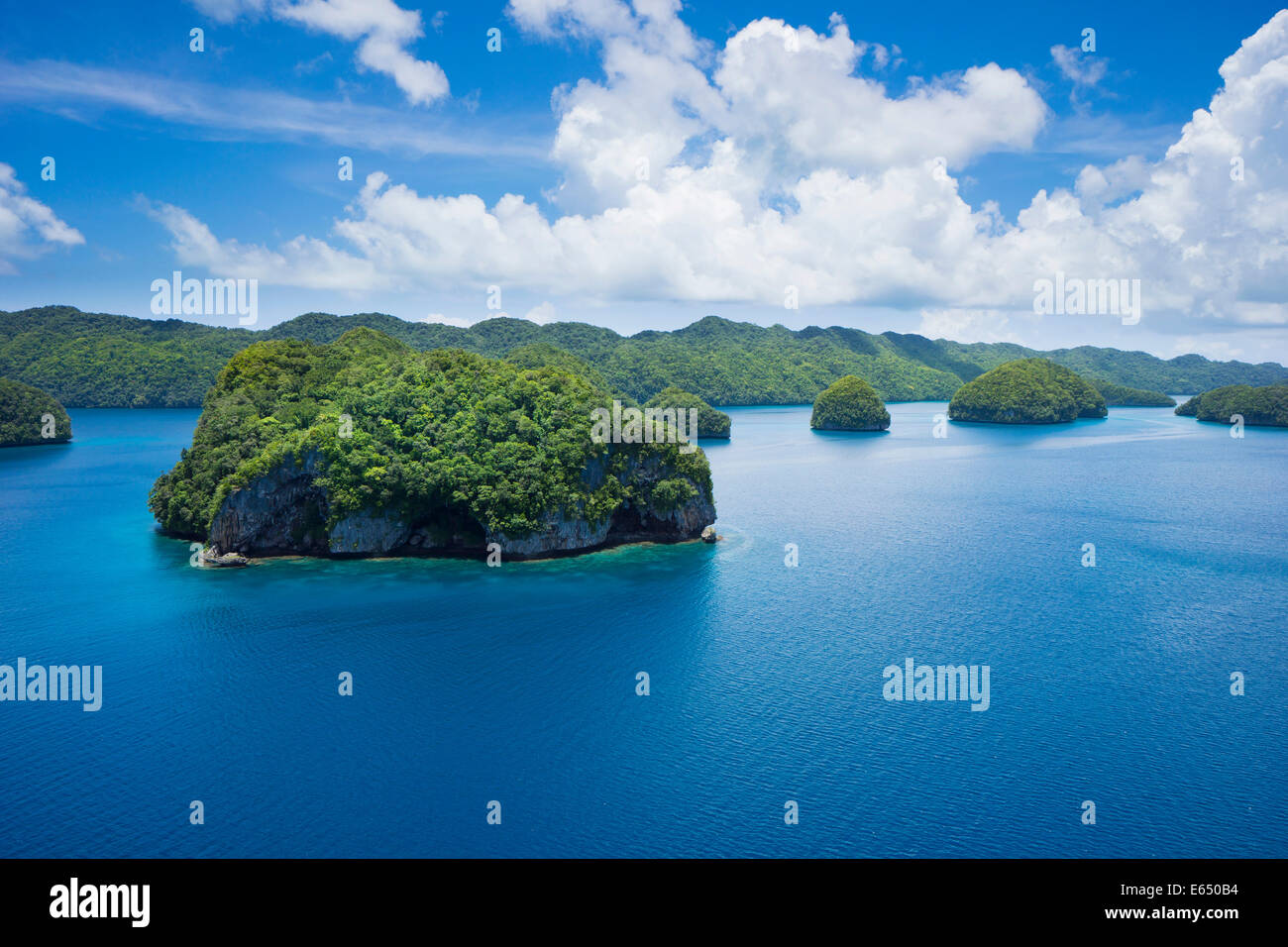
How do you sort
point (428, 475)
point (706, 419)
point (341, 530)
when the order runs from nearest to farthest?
point (428, 475) → point (341, 530) → point (706, 419)

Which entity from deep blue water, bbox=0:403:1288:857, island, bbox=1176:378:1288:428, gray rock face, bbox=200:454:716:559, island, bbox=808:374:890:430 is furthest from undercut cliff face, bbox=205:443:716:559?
island, bbox=1176:378:1288:428

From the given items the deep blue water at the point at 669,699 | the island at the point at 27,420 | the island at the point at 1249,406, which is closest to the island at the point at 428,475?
the deep blue water at the point at 669,699

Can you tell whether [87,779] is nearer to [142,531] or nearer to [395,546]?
[395,546]

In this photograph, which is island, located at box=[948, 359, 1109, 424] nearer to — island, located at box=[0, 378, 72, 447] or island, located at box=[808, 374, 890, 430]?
island, located at box=[808, 374, 890, 430]

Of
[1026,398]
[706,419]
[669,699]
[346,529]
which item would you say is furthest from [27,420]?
[1026,398]

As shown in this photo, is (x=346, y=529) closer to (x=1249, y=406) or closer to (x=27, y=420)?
(x=27, y=420)

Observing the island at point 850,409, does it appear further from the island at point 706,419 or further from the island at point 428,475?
the island at point 428,475
